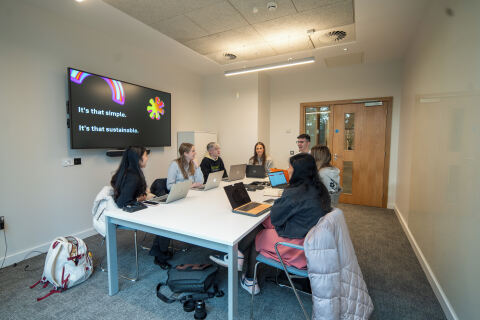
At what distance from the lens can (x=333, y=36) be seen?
3.54m

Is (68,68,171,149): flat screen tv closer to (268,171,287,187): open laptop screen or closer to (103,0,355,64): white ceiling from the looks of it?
(103,0,355,64): white ceiling

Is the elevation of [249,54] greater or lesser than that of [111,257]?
greater

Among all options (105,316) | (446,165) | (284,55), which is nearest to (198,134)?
(284,55)

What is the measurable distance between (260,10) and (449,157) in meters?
2.48

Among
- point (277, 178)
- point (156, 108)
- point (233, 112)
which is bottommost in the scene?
point (277, 178)

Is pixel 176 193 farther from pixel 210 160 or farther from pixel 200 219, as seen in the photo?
pixel 210 160

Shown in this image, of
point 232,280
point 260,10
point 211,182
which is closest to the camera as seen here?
point 232,280

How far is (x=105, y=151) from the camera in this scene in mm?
3586

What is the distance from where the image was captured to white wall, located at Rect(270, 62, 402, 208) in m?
4.66

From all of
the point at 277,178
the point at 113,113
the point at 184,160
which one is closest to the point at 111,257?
the point at 184,160

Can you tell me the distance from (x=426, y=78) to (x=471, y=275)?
2.17 meters

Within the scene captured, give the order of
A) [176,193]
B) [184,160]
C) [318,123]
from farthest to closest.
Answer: [318,123] → [184,160] → [176,193]

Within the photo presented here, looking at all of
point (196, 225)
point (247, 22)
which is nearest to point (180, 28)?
point (247, 22)

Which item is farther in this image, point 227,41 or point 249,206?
point 227,41
